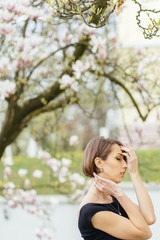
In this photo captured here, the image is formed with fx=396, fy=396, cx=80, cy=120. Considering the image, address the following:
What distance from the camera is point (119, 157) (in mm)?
1623

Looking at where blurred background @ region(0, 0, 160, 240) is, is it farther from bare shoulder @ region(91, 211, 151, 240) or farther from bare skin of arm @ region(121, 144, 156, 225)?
bare shoulder @ region(91, 211, 151, 240)

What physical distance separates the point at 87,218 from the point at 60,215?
5035mm

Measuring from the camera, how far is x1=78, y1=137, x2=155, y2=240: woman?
1.48 metres

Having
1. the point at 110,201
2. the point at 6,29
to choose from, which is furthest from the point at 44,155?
the point at 110,201

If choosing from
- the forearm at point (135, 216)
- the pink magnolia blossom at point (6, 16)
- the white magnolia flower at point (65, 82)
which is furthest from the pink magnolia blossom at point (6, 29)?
the forearm at point (135, 216)

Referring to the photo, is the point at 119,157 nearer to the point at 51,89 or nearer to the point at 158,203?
the point at 51,89

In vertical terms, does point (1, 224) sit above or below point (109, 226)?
below

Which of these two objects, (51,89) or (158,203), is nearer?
(51,89)

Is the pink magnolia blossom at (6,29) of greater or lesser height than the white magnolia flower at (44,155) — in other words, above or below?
above

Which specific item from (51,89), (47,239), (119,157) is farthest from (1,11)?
(47,239)

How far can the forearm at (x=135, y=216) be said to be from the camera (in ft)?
4.86

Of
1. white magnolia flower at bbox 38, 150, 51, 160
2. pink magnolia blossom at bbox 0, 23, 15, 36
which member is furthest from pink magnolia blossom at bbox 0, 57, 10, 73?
white magnolia flower at bbox 38, 150, 51, 160

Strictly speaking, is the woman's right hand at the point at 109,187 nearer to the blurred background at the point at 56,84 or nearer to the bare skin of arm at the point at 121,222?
the bare skin of arm at the point at 121,222

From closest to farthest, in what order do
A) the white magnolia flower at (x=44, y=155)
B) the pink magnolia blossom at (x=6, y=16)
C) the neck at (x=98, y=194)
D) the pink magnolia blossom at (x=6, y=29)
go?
the neck at (x=98, y=194)
the pink magnolia blossom at (x=6, y=16)
the pink magnolia blossom at (x=6, y=29)
the white magnolia flower at (x=44, y=155)
